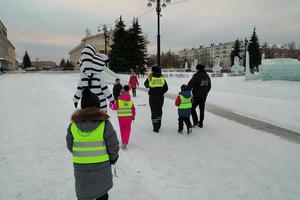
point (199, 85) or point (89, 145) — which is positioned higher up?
point (199, 85)

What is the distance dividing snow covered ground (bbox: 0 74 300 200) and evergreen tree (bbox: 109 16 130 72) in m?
39.0

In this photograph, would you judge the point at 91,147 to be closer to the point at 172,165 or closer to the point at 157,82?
the point at 172,165

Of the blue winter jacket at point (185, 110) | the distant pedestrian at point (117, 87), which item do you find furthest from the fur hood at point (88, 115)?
the distant pedestrian at point (117, 87)

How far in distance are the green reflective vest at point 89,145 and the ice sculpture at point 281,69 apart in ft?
86.0

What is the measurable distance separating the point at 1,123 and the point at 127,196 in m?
6.50

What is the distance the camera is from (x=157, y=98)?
24.1 ft

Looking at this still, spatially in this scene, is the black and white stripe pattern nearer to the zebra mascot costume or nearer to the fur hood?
the zebra mascot costume

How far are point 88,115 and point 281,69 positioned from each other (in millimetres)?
26743

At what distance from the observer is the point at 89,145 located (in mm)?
2729

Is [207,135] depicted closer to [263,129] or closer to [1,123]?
[263,129]

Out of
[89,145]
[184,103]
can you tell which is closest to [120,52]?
[184,103]

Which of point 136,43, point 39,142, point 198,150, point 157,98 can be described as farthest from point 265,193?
point 136,43

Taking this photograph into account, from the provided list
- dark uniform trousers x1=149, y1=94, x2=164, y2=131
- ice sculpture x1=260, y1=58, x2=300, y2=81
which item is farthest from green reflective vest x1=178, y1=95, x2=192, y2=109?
ice sculpture x1=260, y1=58, x2=300, y2=81

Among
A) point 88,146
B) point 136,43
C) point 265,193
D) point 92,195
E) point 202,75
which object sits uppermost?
point 136,43
